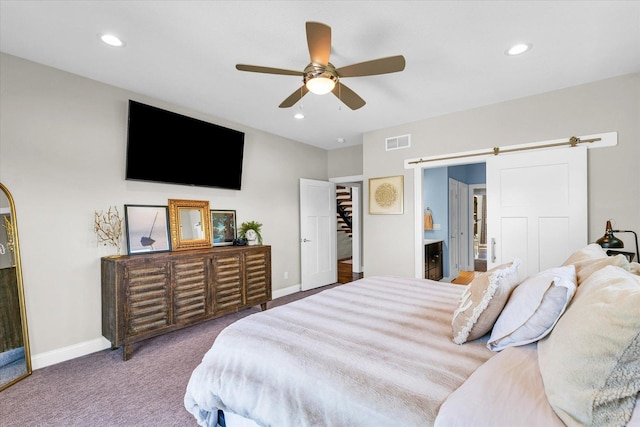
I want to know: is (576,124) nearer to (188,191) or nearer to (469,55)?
(469,55)

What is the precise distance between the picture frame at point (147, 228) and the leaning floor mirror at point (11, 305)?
2.78 feet

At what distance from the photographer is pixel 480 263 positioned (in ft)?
26.7

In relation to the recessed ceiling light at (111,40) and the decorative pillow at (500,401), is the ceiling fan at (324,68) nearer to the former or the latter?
the recessed ceiling light at (111,40)

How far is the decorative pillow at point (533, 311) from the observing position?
123cm

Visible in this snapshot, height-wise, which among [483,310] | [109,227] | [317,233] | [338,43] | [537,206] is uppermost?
[338,43]

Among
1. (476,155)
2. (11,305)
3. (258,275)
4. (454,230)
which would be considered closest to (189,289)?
(258,275)

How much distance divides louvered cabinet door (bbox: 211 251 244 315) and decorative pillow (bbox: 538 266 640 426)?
319 centimetres

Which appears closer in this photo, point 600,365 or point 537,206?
point 600,365

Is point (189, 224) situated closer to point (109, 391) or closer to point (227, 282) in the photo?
point (227, 282)

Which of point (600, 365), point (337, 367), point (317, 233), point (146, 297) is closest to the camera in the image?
point (600, 365)

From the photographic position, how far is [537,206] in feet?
10.7

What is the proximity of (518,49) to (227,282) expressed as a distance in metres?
3.71

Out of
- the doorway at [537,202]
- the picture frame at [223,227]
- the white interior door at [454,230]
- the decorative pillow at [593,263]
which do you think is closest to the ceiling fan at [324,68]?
the decorative pillow at [593,263]

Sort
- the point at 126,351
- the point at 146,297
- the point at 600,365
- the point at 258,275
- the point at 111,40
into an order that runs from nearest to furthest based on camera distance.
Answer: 1. the point at 600,365
2. the point at 111,40
3. the point at 126,351
4. the point at 146,297
5. the point at 258,275
